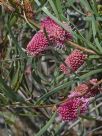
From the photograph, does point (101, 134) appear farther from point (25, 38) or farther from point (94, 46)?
point (94, 46)

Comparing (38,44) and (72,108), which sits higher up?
(38,44)

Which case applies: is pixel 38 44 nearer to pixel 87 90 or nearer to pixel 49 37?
pixel 49 37

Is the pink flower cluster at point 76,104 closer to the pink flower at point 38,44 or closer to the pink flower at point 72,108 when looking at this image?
the pink flower at point 72,108

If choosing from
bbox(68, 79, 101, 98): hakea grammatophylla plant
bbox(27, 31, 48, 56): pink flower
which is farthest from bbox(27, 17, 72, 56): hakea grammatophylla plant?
bbox(68, 79, 101, 98): hakea grammatophylla plant

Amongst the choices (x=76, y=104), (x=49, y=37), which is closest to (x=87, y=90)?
(x=76, y=104)

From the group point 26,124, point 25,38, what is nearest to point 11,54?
point 25,38
